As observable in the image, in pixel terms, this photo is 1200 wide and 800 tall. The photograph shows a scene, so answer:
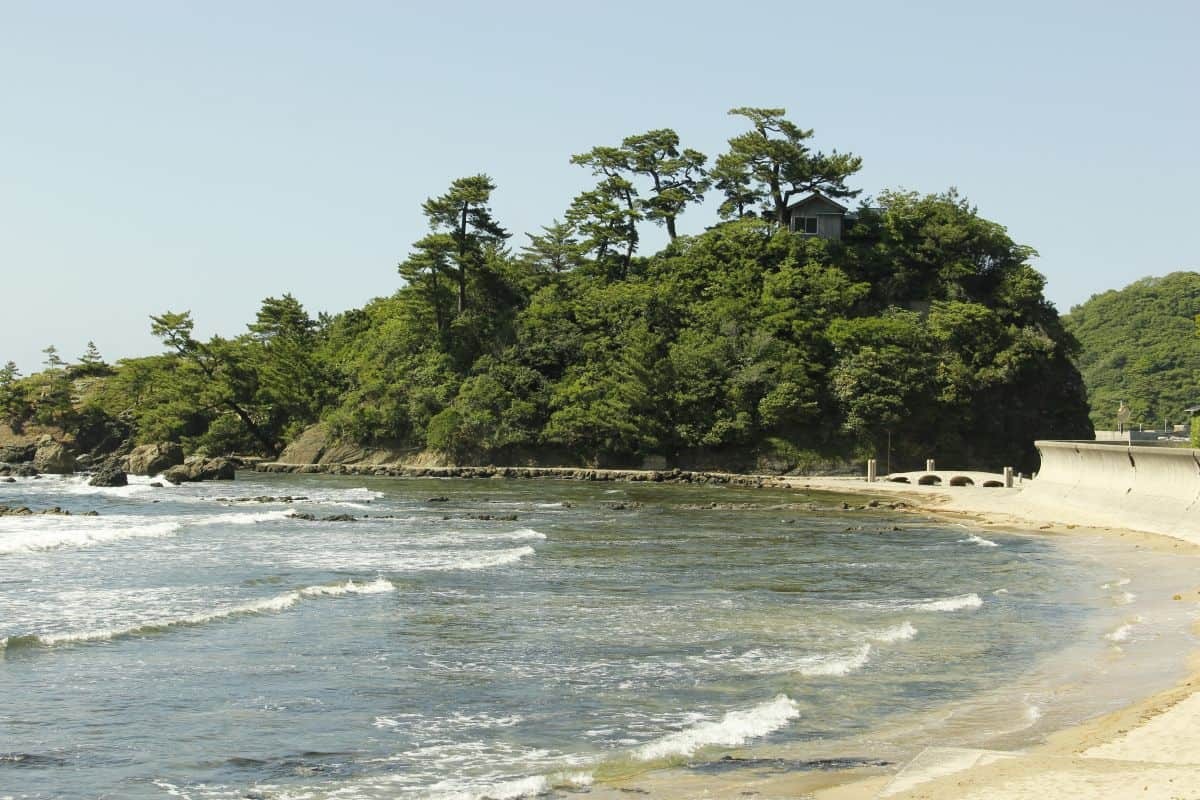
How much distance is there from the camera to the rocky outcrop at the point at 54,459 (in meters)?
76.3

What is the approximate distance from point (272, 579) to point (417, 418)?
50.8 meters

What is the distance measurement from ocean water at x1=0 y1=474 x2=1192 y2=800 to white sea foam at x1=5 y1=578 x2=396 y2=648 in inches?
3.7

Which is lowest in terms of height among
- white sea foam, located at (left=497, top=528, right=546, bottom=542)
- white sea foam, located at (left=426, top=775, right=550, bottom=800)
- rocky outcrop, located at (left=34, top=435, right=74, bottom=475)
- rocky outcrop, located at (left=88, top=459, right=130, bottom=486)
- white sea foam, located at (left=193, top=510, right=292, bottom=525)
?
white sea foam, located at (left=426, top=775, right=550, bottom=800)

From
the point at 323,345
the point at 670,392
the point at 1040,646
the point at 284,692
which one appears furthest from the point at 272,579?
the point at 323,345

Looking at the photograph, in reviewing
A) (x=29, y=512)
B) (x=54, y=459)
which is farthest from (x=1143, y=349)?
(x=29, y=512)

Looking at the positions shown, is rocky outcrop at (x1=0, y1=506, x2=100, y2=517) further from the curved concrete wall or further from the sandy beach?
the sandy beach

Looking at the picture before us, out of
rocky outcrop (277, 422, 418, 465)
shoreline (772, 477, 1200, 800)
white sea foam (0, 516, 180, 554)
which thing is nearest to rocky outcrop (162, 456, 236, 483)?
rocky outcrop (277, 422, 418, 465)

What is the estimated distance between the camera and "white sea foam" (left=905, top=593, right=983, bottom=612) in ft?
72.7

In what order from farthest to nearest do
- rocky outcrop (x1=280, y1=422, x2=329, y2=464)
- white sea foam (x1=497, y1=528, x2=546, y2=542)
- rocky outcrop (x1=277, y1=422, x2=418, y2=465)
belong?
rocky outcrop (x1=280, y1=422, x2=329, y2=464) → rocky outcrop (x1=277, y1=422, x2=418, y2=465) → white sea foam (x1=497, y1=528, x2=546, y2=542)

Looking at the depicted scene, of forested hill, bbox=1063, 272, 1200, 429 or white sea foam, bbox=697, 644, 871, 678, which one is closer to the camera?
white sea foam, bbox=697, 644, 871, 678

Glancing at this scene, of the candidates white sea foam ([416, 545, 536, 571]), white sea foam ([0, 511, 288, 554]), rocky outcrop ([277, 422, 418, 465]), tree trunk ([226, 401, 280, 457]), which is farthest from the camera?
tree trunk ([226, 401, 280, 457])

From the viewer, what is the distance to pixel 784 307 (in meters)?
72.2

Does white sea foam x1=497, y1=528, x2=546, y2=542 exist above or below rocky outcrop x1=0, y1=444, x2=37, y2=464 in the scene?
below

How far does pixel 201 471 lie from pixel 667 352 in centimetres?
3095
